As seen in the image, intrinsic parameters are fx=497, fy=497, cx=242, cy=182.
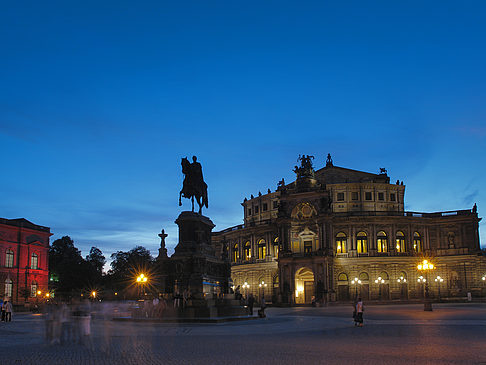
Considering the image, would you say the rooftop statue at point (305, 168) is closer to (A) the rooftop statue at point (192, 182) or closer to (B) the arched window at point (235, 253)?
(B) the arched window at point (235, 253)

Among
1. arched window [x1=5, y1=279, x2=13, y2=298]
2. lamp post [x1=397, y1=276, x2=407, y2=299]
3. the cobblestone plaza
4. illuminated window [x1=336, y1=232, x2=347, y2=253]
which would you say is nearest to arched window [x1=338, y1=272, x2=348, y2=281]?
illuminated window [x1=336, y1=232, x2=347, y2=253]

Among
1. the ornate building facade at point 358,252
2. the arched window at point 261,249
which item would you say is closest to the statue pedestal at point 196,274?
the ornate building facade at point 358,252

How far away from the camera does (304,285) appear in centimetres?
7919

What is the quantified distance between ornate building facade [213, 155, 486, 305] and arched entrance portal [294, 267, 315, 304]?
16 cm

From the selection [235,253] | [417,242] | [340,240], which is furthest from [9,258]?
[417,242]

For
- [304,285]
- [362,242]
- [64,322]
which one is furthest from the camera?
[304,285]

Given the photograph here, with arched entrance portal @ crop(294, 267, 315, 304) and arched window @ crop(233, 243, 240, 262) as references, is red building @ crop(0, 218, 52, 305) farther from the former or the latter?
arched entrance portal @ crop(294, 267, 315, 304)

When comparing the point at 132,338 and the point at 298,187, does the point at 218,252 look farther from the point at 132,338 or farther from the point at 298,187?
the point at 132,338

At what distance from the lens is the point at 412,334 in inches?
803

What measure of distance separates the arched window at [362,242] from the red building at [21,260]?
49.0m

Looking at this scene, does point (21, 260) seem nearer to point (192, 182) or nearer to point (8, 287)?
point (8, 287)

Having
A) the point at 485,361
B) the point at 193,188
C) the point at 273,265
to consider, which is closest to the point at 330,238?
the point at 273,265

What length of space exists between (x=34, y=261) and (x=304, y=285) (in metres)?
41.5

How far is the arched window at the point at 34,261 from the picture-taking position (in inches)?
2894
